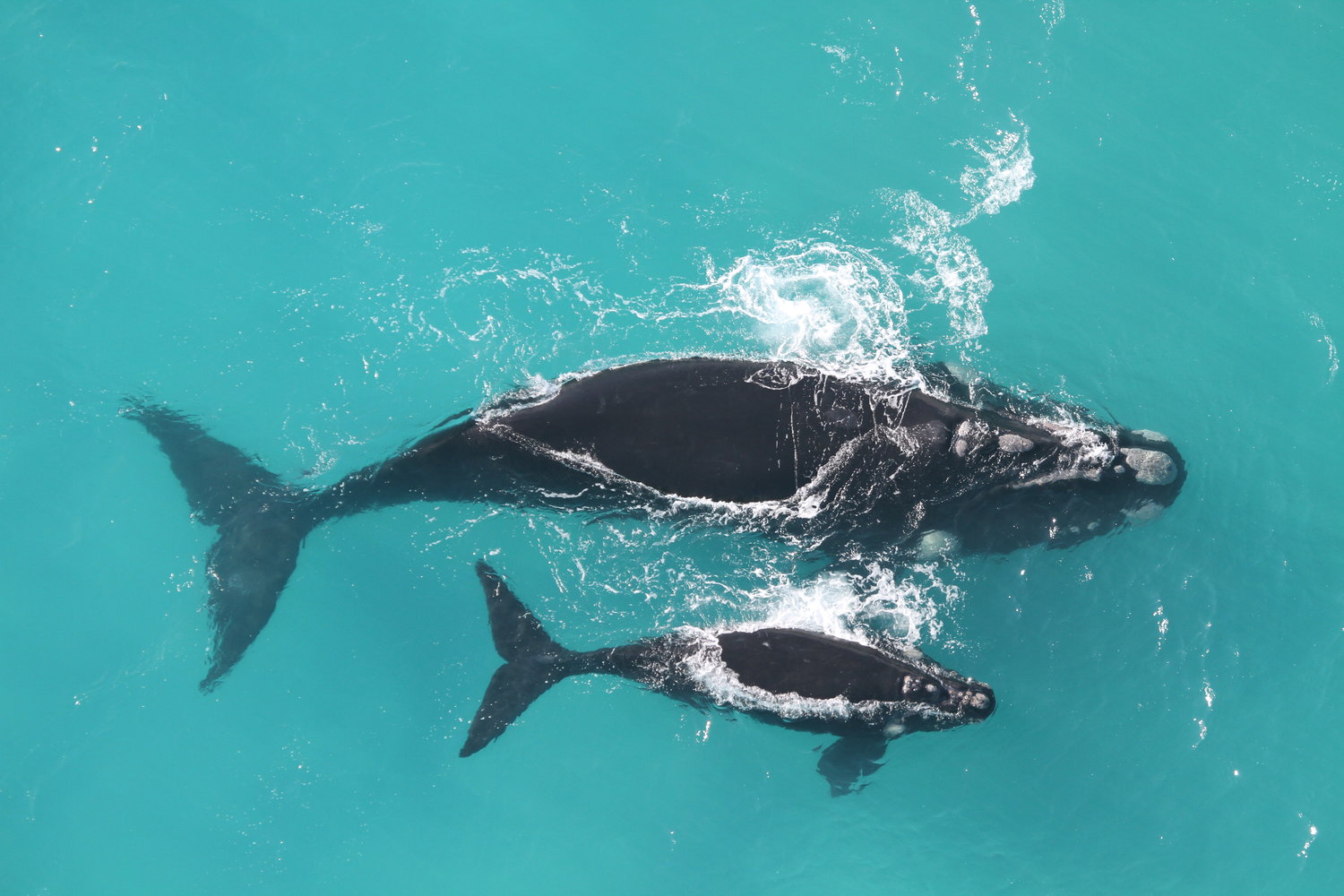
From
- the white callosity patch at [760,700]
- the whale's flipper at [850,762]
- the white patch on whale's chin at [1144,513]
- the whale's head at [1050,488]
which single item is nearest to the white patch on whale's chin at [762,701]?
the white callosity patch at [760,700]

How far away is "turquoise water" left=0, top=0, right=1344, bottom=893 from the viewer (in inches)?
832

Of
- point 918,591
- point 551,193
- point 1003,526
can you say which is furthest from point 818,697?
point 551,193

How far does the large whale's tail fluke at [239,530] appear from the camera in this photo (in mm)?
20391

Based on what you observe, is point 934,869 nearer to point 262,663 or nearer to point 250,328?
point 262,663

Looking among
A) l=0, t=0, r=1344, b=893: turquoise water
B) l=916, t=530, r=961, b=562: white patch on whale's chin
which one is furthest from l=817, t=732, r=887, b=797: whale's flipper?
l=916, t=530, r=961, b=562: white patch on whale's chin

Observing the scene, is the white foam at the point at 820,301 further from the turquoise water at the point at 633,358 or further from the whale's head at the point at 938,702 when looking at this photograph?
the whale's head at the point at 938,702

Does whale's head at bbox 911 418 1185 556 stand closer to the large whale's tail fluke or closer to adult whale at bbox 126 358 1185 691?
adult whale at bbox 126 358 1185 691

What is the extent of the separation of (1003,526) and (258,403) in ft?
62.7

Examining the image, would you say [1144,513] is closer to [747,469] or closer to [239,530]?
[747,469]

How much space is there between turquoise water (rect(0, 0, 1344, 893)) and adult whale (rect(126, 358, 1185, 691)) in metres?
1.12

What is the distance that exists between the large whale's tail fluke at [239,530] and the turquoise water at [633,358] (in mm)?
774

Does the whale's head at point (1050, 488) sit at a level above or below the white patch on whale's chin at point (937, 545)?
above

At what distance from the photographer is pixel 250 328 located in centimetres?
2238

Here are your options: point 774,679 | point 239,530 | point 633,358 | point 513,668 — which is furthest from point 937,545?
point 239,530
